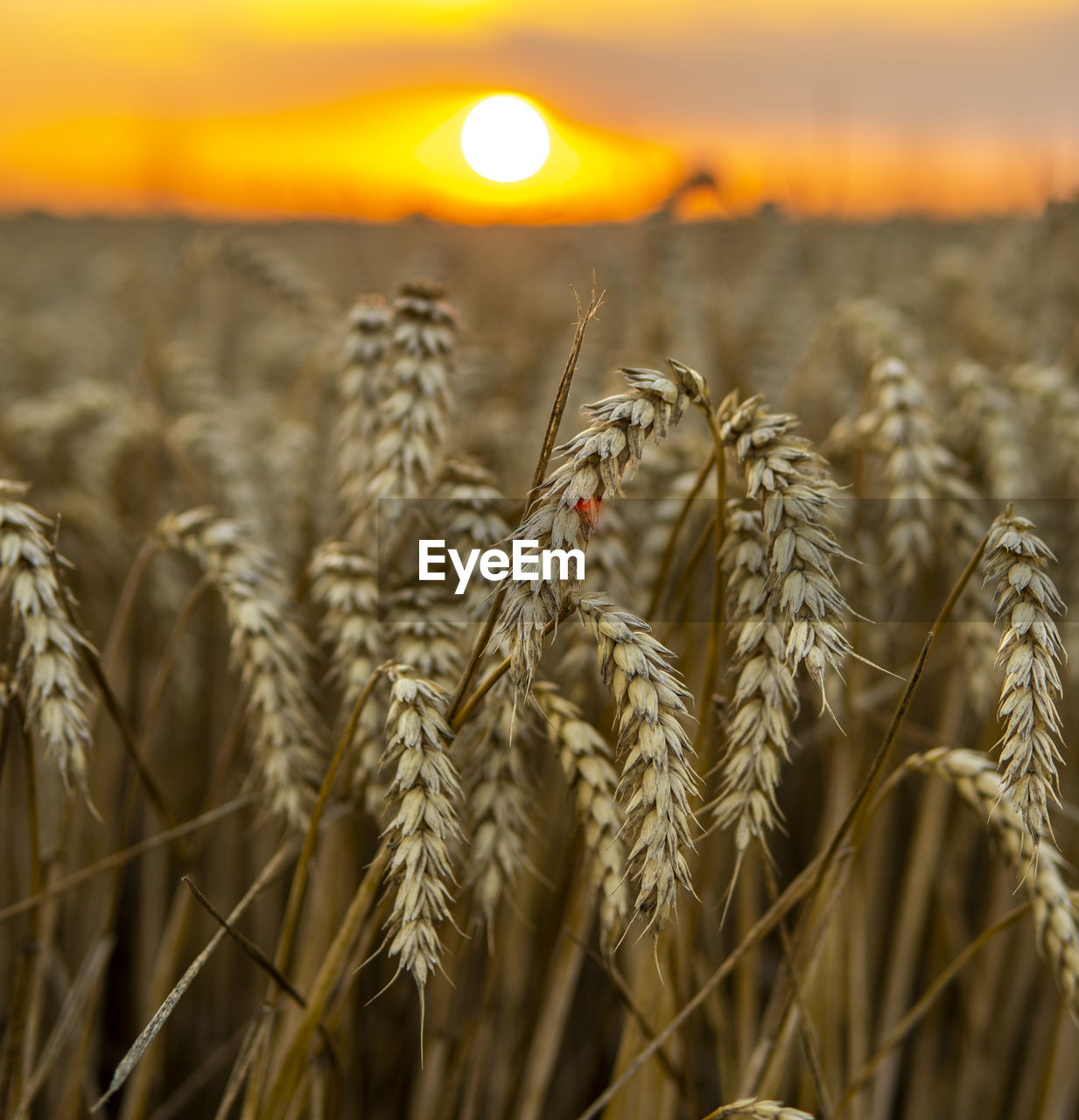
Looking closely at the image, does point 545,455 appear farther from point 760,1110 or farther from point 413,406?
point 760,1110

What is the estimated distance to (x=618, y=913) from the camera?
3.39ft

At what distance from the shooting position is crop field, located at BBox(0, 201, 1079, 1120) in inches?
34.9

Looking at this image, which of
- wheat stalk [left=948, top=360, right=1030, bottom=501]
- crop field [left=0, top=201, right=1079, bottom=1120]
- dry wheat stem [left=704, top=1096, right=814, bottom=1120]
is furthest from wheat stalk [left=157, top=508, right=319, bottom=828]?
wheat stalk [left=948, top=360, right=1030, bottom=501]

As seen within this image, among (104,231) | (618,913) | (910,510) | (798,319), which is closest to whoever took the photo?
(618,913)

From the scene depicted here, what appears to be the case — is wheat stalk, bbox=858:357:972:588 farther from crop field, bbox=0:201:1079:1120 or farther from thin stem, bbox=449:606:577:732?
thin stem, bbox=449:606:577:732

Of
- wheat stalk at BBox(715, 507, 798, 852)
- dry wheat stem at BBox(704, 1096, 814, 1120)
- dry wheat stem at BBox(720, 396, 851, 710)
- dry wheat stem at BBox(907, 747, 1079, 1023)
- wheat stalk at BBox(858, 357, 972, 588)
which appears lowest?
dry wheat stem at BBox(704, 1096, 814, 1120)

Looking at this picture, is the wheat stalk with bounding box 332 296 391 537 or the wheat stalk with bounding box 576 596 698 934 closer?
the wheat stalk with bounding box 576 596 698 934

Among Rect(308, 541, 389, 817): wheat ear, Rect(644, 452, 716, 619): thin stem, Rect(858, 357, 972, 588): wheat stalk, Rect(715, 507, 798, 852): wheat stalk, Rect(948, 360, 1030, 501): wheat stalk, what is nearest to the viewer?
Rect(715, 507, 798, 852): wheat stalk

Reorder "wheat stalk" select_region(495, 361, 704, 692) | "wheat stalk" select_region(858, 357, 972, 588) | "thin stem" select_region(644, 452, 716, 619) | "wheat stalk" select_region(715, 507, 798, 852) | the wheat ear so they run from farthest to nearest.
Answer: "wheat stalk" select_region(858, 357, 972, 588)
the wheat ear
"thin stem" select_region(644, 452, 716, 619)
"wheat stalk" select_region(715, 507, 798, 852)
"wheat stalk" select_region(495, 361, 704, 692)

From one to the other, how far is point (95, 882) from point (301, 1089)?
1.05 metres

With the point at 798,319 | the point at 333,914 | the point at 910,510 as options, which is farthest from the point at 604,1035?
the point at 798,319

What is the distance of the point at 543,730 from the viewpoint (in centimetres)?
123

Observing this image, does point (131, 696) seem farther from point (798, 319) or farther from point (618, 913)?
point (798, 319)

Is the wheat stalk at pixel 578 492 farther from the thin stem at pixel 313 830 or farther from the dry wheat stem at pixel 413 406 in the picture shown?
the dry wheat stem at pixel 413 406
